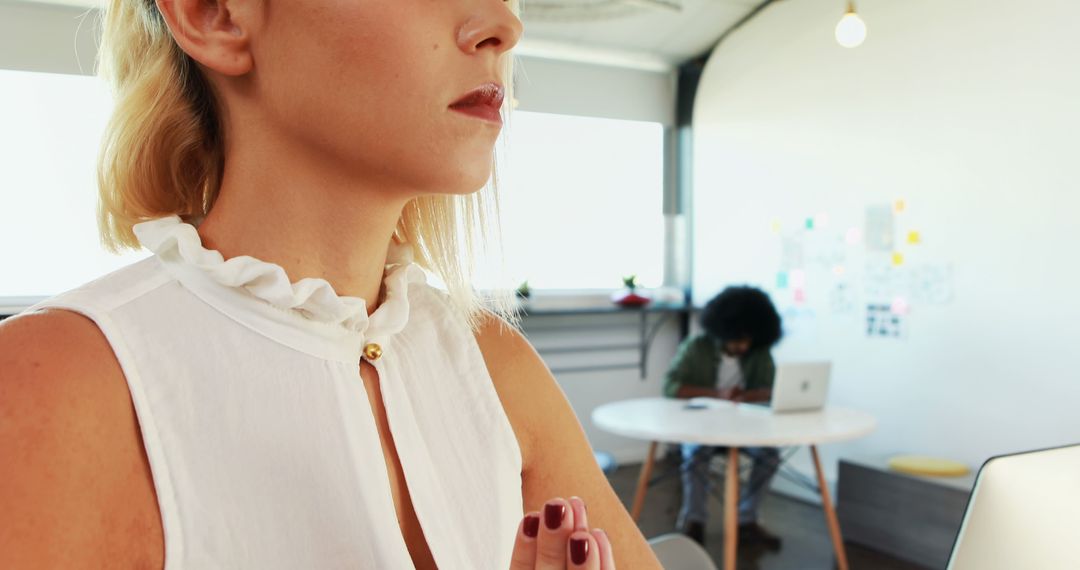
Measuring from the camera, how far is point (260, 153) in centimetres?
60

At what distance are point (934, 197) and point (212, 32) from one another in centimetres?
407

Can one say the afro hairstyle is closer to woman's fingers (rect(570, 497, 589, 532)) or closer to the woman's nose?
the woman's nose

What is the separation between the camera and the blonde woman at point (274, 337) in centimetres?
47

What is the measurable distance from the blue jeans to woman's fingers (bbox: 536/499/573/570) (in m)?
3.64

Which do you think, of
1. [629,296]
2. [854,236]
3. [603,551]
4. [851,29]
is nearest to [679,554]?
[603,551]

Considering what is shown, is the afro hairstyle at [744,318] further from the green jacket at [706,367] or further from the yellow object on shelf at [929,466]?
the yellow object on shelf at [929,466]

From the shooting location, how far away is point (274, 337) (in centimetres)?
57

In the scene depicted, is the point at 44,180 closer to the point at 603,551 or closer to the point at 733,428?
the point at 733,428

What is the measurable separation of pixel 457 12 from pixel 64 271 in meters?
4.41

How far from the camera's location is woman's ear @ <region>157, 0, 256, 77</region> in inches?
23.0

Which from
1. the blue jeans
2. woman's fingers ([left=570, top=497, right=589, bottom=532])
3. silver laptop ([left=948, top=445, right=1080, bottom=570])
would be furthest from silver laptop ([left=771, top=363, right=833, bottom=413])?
woman's fingers ([left=570, top=497, right=589, bottom=532])

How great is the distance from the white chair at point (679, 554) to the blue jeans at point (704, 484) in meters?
2.34

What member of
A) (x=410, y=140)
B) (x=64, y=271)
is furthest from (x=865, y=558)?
(x=64, y=271)

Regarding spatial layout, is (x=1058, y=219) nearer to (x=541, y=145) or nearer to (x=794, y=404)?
(x=794, y=404)
